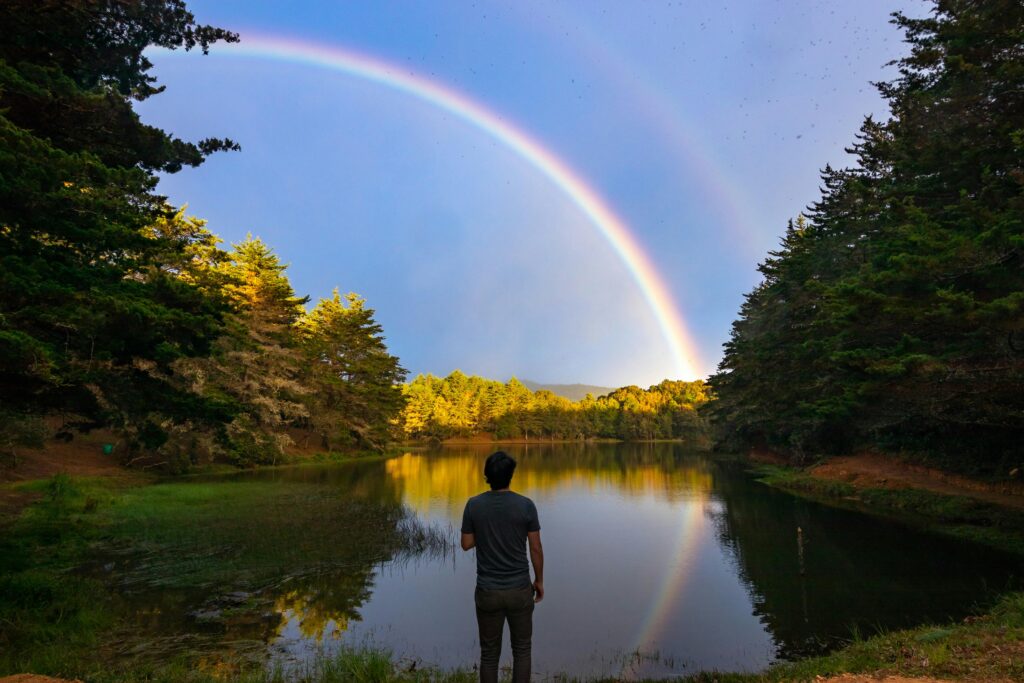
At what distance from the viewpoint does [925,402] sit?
15.7m

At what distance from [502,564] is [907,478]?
2750 cm

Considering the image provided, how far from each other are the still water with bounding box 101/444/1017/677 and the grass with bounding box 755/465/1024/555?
955 millimetres

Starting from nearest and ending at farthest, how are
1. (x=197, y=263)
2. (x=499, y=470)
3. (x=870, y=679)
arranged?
(x=499, y=470)
(x=870, y=679)
(x=197, y=263)

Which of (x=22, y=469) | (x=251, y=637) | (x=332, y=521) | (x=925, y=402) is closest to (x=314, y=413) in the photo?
(x=22, y=469)

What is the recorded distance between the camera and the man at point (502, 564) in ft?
15.2

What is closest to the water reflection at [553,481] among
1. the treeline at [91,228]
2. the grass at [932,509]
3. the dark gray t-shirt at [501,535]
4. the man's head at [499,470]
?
the grass at [932,509]

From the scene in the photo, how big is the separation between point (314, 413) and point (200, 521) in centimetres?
3309

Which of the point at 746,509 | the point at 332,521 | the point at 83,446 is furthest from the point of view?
the point at 83,446

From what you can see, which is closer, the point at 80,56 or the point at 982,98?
the point at 80,56

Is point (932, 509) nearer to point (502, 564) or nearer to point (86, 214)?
point (502, 564)

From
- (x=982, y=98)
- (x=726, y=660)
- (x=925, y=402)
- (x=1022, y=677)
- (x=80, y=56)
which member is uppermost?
(x=982, y=98)

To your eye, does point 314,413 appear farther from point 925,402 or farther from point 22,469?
point 925,402

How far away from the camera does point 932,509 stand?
20.0 m

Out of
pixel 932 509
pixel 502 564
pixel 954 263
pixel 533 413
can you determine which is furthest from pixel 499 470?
pixel 533 413
